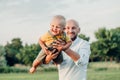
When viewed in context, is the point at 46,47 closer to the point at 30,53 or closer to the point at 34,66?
the point at 34,66

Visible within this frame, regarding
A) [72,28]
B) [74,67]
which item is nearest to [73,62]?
[74,67]

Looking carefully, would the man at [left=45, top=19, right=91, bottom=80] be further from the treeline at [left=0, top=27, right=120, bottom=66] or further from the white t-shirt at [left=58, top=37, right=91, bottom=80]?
the treeline at [left=0, top=27, right=120, bottom=66]

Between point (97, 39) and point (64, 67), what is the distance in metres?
80.5

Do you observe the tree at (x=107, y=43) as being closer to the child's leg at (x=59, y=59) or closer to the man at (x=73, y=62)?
the man at (x=73, y=62)

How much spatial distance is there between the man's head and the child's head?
1.08 feet

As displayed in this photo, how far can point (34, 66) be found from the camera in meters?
4.67

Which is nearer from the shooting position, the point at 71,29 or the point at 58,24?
the point at 58,24

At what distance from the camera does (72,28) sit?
4.68 metres

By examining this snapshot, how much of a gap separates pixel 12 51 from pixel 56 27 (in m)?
96.0

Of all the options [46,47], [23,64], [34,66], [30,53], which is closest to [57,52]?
[46,47]

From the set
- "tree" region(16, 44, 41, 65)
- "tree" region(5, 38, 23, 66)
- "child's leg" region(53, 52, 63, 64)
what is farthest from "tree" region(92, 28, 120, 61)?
"child's leg" region(53, 52, 63, 64)

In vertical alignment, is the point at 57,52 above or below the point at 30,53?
above

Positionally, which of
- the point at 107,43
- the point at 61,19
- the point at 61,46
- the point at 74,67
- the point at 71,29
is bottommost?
the point at 107,43

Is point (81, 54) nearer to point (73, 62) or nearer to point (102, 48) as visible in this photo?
point (73, 62)
